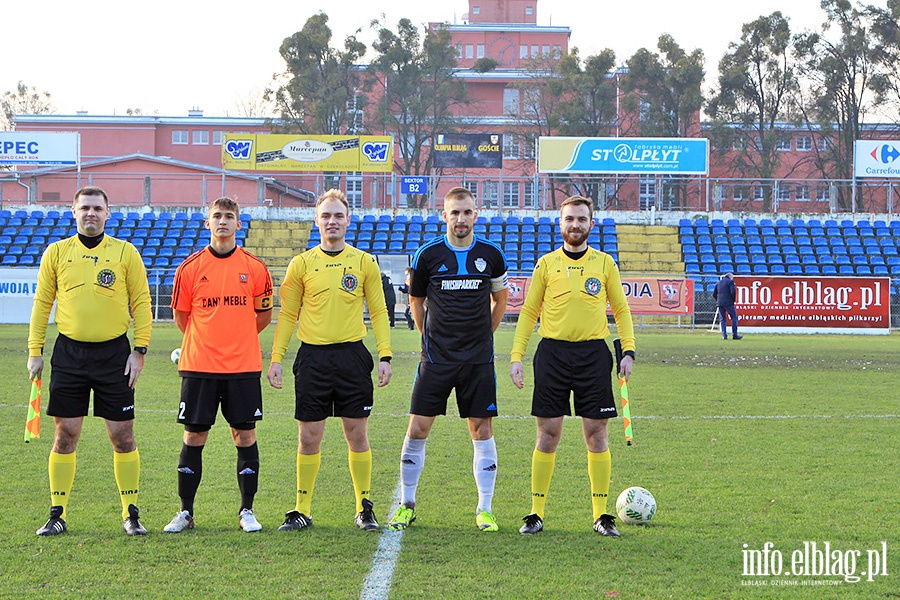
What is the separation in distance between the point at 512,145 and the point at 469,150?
1568 centimetres

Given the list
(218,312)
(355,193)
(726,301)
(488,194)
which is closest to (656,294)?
(726,301)

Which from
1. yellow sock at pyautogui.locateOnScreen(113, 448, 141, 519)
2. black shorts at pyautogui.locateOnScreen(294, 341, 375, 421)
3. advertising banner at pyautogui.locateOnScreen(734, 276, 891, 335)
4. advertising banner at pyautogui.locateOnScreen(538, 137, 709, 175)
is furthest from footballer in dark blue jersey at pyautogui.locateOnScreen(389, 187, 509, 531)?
advertising banner at pyautogui.locateOnScreen(538, 137, 709, 175)

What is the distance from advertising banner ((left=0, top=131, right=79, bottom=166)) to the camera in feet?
135

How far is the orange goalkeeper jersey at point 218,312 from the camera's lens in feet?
20.3

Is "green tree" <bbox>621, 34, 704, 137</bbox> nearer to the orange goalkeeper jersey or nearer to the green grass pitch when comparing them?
the green grass pitch

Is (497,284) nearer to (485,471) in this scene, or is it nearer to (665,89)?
(485,471)

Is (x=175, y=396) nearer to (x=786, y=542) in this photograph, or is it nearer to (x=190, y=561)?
(x=190, y=561)

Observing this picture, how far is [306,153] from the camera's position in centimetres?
4053

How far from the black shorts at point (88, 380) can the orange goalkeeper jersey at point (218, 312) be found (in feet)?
1.24

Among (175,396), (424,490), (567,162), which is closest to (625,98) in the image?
(567,162)

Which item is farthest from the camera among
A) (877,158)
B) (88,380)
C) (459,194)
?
(877,158)

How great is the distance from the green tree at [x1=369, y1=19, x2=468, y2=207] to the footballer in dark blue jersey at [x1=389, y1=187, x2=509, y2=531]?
4800 cm

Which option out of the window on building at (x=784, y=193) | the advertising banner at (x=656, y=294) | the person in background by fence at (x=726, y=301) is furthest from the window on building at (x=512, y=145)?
the person in background by fence at (x=726, y=301)

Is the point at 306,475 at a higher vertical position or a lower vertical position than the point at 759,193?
lower
